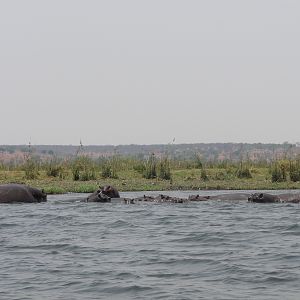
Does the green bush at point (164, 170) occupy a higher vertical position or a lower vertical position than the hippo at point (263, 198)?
higher

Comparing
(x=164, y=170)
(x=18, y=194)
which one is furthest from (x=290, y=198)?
(x=164, y=170)

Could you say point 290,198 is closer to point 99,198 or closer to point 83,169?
point 99,198

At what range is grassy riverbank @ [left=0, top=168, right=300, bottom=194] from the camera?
26.8m

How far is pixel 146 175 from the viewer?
30.7 metres

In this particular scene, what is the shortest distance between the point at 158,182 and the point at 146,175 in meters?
1.83

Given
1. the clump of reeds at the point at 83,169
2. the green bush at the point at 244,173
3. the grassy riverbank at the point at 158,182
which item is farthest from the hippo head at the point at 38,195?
the green bush at the point at 244,173

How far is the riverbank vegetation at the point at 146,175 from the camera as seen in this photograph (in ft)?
89.6

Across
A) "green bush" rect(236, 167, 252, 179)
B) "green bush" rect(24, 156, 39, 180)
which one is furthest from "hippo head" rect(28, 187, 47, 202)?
"green bush" rect(236, 167, 252, 179)

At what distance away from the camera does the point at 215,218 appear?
54.1 ft

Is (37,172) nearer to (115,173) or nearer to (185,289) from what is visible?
(115,173)

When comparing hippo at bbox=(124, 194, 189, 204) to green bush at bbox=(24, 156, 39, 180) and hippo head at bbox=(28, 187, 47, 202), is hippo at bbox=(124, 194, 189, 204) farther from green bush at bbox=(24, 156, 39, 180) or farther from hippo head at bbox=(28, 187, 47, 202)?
green bush at bbox=(24, 156, 39, 180)

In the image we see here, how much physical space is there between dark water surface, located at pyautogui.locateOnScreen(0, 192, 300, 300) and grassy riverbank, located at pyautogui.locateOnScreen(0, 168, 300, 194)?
8331mm

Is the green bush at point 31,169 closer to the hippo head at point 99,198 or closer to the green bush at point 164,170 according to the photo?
the green bush at point 164,170

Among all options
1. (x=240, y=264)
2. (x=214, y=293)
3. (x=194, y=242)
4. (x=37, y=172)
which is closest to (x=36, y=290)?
(x=214, y=293)
